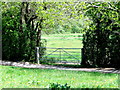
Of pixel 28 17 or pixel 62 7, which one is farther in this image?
pixel 28 17

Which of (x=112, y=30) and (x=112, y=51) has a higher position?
(x=112, y=30)

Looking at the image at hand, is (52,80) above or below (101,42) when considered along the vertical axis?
below

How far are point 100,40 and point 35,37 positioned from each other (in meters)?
4.08

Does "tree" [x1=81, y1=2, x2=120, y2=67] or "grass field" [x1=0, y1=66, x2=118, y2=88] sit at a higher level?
"tree" [x1=81, y1=2, x2=120, y2=67]

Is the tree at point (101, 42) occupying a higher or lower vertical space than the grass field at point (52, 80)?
higher

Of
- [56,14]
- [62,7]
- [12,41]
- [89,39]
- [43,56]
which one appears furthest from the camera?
[43,56]

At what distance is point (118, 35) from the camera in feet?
35.5

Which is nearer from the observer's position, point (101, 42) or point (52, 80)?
point (52, 80)

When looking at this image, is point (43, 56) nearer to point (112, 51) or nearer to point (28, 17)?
point (28, 17)

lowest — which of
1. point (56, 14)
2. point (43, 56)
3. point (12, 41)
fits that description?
point (43, 56)

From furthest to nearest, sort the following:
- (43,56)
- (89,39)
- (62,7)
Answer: (43,56) < (89,39) < (62,7)

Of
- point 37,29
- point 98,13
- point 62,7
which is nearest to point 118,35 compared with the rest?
point 98,13

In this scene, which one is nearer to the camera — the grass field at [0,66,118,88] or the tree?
the grass field at [0,66,118,88]

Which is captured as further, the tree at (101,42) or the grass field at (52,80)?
the tree at (101,42)
